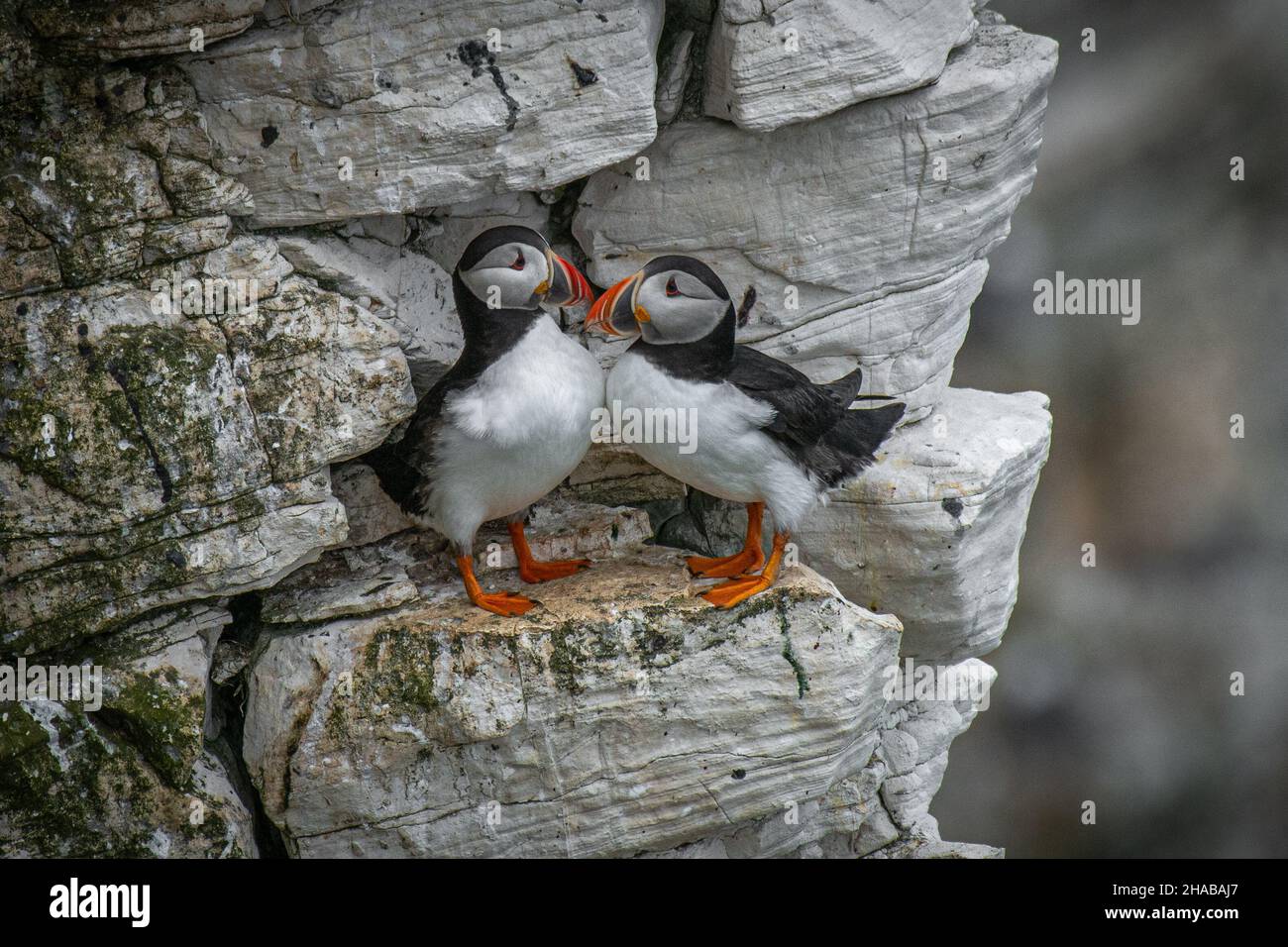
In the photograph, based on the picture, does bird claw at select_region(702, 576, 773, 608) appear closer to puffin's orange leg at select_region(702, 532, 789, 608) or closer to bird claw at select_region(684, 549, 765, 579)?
puffin's orange leg at select_region(702, 532, 789, 608)

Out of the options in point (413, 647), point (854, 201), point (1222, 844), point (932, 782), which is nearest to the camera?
point (413, 647)

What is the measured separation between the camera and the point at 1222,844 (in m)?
10.5

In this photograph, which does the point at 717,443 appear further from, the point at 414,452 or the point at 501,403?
the point at 414,452

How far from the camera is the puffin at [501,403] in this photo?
4.68 metres

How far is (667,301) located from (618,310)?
182 millimetres

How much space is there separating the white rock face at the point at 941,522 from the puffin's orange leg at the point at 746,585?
2.45 ft

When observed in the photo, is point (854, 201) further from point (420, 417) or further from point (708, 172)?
point (420, 417)

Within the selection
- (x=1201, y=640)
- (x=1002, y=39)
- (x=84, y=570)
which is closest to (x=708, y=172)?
(x=1002, y=39)

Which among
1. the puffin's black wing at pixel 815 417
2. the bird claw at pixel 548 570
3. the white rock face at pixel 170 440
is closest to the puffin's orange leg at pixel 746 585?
the puffin's black wing at pixel 815 417

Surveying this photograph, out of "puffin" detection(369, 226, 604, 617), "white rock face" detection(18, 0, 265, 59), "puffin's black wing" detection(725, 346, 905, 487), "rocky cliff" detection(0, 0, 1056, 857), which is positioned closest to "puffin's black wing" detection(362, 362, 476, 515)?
"puffin" detection(369, 226, 604, 617)

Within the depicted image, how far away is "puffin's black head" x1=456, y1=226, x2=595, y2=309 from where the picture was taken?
4629 millimetres

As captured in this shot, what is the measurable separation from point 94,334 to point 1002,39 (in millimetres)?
3861

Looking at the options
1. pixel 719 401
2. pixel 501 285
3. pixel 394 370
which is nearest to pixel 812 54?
pixel 719 401

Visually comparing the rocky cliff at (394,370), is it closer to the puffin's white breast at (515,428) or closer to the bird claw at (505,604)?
the bird claw at (505,604)
